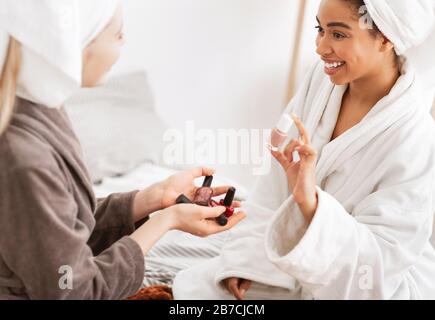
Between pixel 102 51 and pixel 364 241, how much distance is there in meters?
0.44

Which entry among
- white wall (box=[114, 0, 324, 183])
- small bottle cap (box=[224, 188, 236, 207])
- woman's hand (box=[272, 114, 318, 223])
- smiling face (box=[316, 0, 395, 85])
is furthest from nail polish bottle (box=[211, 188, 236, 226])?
white wall (box=[114, 0, 324, 183])

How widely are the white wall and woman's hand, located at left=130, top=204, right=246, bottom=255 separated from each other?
1.65 ft

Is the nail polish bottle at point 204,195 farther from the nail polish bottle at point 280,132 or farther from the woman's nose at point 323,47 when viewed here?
the woman's nose at point 323,47

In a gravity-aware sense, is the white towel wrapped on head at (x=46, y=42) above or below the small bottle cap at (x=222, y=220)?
above

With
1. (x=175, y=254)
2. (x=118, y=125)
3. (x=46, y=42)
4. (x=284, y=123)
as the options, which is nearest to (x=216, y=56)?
(x=118, y=125)

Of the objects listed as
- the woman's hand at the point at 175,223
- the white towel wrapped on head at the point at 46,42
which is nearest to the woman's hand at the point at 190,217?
the woman's hand at the point at 175,223

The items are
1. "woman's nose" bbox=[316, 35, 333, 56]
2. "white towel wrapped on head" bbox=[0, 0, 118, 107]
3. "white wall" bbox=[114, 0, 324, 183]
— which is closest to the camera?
"white towel wrapped on head" bbox=[0, 0, 118, 107]

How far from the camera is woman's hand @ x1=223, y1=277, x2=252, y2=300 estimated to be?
936 mm

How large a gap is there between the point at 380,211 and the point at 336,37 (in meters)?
0.26

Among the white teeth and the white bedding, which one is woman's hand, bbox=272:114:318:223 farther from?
the white bedding

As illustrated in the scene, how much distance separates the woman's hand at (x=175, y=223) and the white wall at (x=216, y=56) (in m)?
0.50

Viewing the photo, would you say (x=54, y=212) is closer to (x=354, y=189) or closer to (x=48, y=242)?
(x=48, y=242)

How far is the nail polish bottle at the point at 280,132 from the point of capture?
0.83 m
